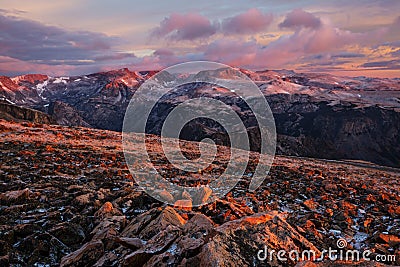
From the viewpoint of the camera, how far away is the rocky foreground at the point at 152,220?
5770 mm

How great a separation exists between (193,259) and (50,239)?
14.6ft

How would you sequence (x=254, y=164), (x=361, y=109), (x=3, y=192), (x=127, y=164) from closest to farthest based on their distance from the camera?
(x=3, y=192)
(x=127, y=164)
(x=254, y=164)
(x=361, y=109)

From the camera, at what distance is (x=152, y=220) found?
7.88 meters

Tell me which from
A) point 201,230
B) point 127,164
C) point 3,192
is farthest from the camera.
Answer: point 127,164

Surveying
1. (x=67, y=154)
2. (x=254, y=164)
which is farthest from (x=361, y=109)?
(x=67, y=154)

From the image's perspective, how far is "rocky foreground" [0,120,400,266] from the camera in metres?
5.77

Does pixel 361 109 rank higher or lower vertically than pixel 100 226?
lower

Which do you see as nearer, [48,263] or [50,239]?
[48,263]

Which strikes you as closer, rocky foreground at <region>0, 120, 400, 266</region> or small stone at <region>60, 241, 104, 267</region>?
rocky foreground at <region>0, 120, 400, 266</region>

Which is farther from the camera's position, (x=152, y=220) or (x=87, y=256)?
(x=152, y=220)

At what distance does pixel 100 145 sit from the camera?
27.1 m

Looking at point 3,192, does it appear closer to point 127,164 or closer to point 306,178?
point 127,164

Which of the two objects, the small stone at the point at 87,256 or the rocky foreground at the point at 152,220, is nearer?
the rocky foreground at the point at 152,220

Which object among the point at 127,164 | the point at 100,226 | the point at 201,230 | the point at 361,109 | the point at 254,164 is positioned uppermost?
the point at 201,230
